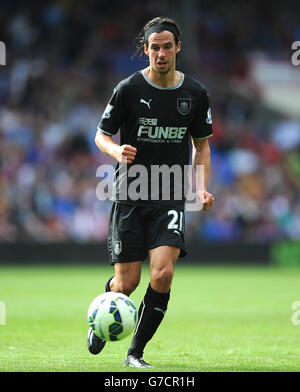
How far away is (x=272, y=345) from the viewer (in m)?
8.54

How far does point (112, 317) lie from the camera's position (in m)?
6.74

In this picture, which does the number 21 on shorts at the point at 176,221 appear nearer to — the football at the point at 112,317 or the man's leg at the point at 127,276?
the man's leg at the point at 127,276

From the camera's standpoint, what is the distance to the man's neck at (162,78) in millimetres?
7215

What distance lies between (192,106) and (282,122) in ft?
59.3

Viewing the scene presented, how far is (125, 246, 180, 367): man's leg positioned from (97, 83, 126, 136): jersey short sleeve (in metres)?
1.11

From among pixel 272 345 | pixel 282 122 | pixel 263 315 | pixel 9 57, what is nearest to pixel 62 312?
pixel 263 315

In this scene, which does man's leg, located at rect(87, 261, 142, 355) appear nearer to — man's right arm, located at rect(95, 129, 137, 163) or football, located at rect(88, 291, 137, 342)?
football, located at rect(88, 291, 137, 342)

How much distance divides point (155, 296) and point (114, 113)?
1560 millimetres

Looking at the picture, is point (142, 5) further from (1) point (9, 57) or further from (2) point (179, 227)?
(2) point (179, 227)

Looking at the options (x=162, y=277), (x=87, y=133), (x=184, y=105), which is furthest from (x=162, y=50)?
(x=87, y=133)

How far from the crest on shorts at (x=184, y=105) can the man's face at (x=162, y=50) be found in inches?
11.9
